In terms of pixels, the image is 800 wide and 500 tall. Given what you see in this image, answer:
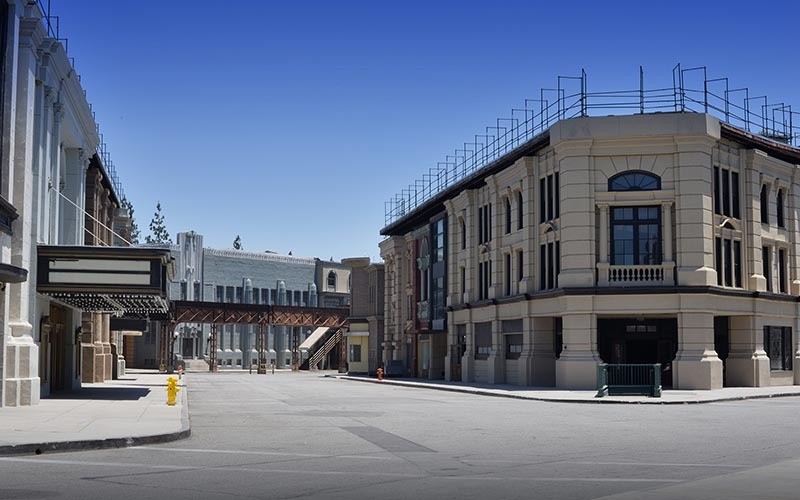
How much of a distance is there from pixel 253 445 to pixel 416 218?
47.3m

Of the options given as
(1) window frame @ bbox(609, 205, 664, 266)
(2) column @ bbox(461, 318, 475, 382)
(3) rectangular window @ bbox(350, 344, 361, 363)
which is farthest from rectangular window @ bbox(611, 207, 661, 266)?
(3) rectangular window @ bbox(350, 344, 361, 363)

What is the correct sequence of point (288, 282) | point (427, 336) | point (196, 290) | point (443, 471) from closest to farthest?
point (443, 471), point (427, 336), point (196, 290), point (288, 282)

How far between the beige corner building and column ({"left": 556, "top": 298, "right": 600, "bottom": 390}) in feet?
0.16

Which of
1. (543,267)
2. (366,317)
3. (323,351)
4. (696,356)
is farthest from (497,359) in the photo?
(323,351)

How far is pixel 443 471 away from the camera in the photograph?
13.7 meters

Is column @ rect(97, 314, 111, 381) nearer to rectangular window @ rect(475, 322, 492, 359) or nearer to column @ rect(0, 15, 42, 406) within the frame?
rectangular window @ rect(475, 322, 492, 359)

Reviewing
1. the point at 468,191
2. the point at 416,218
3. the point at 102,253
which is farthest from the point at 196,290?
the point at 102,253

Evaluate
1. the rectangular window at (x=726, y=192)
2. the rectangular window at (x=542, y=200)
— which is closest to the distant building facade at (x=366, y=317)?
the rectangular window at (x=542, y=200)

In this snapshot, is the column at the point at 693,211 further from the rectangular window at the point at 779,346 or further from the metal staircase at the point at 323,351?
the metal staircase at the point at 323,351

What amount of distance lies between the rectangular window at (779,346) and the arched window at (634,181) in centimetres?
928

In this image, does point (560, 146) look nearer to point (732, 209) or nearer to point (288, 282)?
point (732, 209)

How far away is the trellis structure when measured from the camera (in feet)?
263

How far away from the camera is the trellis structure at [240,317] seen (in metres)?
80.3

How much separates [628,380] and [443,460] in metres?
21.0
